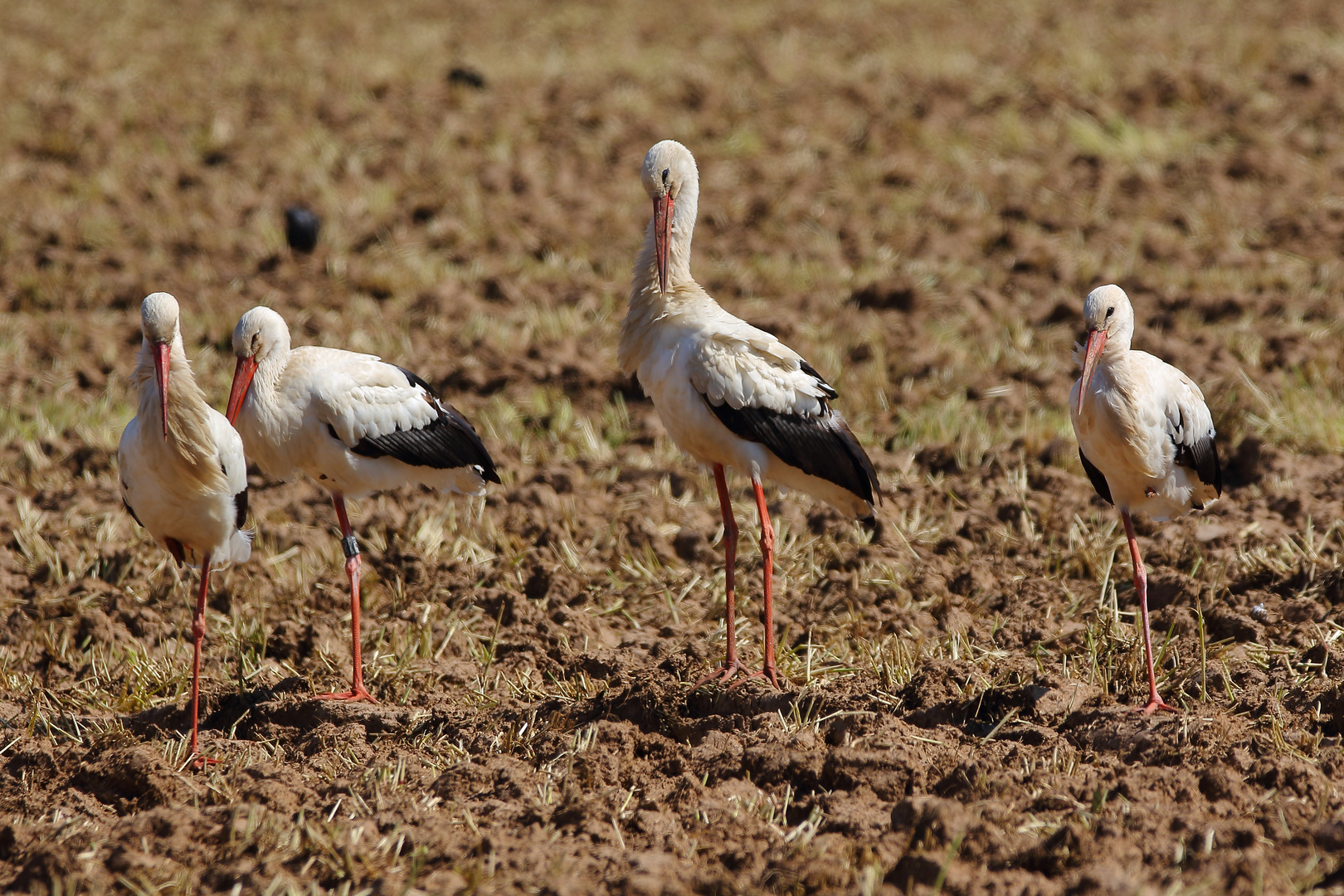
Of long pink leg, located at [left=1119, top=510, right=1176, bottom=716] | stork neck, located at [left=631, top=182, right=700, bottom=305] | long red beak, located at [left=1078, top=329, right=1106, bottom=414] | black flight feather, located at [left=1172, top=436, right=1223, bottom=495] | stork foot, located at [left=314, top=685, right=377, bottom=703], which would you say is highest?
stork neck, located at [left=631, top=182, right=700, bottom=305]

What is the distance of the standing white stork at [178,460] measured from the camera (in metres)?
5.03

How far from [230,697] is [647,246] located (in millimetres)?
2599

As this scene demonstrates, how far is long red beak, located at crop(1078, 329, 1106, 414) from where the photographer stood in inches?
204

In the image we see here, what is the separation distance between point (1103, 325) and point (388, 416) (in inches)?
121

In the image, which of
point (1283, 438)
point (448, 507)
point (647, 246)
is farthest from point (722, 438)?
point (1283, 438)

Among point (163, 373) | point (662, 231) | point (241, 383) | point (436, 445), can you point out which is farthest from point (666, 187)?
point (163, 373)

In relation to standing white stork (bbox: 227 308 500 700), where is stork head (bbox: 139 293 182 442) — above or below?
above

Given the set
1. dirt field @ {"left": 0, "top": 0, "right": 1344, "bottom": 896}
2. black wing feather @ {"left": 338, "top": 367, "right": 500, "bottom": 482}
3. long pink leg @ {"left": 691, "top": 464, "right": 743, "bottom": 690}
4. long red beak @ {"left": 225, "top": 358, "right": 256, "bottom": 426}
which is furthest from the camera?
black wing feather @ {"left": 338, "top": 367, "right": 500, "bottom": 482}

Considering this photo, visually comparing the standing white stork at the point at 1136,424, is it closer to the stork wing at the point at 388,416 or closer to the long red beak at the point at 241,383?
the stork wing at the point at 388,416

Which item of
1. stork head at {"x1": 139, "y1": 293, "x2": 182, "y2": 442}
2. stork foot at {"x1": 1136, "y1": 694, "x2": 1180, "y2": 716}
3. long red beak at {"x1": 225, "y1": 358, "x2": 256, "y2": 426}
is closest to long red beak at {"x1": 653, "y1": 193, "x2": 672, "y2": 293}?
long red beak at {"x1": 225, "y1": 358, "x2": 256, "y2": 426}

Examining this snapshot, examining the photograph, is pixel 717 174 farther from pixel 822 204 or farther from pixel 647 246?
pixel 647 246

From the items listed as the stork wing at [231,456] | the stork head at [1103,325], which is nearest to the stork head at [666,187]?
the stork head at [1103,325]

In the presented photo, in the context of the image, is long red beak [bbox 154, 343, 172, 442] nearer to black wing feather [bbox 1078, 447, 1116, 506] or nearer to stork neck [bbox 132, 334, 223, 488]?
stork neck [bbox 132, 334, 223, 488]

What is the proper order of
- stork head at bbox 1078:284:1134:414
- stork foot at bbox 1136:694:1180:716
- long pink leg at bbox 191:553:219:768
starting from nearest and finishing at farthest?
long pink leg at bbox 191:553:219:768, stork foot at bbox 1136:694:1180:716, stork head at bbox 1078:284:1134:414
